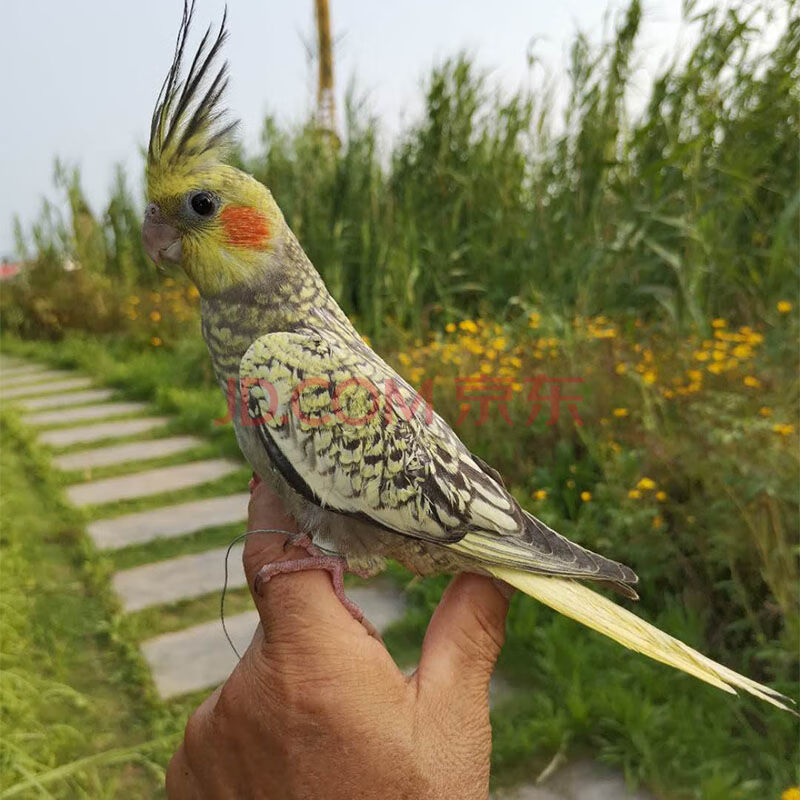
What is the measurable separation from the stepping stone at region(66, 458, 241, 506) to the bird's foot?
333cm

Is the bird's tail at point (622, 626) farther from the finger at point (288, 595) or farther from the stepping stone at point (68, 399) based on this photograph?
the stepping stone at point (68, 399)

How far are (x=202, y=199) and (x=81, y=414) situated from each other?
5.06 meters

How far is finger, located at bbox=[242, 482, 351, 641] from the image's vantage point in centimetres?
140

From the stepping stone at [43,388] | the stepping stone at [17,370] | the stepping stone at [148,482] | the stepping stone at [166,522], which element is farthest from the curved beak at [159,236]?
the stepping stone at [17,370]

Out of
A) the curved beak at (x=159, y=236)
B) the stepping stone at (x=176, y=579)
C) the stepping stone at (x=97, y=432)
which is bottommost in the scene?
the stepping stone at (x=176, y=579)

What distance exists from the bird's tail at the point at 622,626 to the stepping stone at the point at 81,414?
5061mm

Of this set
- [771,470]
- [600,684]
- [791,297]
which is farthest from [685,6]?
[600,684]

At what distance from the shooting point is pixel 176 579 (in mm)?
3646

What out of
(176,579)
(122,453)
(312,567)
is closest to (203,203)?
(312,567)

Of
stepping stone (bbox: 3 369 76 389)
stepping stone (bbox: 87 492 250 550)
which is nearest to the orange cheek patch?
stepping stone (bbox: 87 492 250 550)

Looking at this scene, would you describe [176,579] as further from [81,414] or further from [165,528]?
[81,414]

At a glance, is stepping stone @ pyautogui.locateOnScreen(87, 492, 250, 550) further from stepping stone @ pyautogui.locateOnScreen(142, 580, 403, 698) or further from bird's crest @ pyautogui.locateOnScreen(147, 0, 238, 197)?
bird's crest @ pyautogui.locateOnScreen(147, 0, 238, 197)

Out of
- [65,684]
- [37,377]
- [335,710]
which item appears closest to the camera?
[335,710]

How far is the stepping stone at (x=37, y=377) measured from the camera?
7140mm
